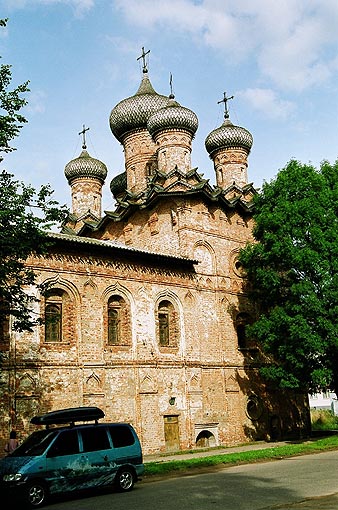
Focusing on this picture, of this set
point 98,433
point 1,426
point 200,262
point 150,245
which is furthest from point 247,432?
point 98,433

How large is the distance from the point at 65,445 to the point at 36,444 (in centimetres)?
55

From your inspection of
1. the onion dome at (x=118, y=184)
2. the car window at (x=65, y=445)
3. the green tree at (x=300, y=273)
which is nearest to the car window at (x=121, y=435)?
the car window at (x=65, y=445)

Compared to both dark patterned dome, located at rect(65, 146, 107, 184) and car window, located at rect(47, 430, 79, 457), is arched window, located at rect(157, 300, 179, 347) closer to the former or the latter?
car window, located at rect(47, 430, 79, 457)

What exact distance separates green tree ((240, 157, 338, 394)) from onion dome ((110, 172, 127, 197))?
10.6 metres

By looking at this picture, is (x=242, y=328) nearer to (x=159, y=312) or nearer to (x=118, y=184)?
(x=159, y=312)

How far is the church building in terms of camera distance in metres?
18.4

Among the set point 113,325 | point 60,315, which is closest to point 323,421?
point 113,325

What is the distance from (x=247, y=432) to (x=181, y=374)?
4.13 metres

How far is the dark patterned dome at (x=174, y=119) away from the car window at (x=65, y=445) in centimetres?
1656

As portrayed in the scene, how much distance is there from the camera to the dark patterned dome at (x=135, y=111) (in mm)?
29109

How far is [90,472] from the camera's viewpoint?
37.8 feet

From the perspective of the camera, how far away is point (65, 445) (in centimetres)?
1148

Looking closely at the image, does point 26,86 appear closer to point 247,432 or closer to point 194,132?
point 194,132

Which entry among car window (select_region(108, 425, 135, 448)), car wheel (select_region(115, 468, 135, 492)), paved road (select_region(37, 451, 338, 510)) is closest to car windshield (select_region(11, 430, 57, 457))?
paved road (select_region(37, 451, 338, 510))
